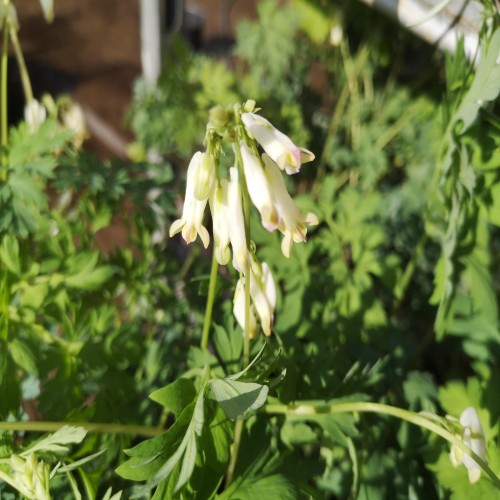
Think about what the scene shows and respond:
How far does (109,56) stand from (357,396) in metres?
2.14

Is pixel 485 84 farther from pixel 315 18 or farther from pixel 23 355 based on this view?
pixel 315 18

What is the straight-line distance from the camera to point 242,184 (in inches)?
20.7

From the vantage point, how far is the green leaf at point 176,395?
Answer: 1.80ft

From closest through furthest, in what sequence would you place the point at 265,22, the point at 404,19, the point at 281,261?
the point at 281,261 < the point at 404,19 < the point at 265,22

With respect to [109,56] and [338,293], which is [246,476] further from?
[109,56]

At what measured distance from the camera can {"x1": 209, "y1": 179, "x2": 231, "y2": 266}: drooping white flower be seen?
0.53 meters

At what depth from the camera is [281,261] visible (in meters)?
0.91

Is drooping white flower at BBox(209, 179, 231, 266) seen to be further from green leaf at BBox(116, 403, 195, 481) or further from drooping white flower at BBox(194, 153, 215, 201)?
green leaf at BBox(116, 403, 195, 481)

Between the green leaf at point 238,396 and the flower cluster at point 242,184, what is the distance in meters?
0.10

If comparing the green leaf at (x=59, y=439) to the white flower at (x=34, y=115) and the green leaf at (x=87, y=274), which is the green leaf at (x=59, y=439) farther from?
the white flower at (x=34, y=115)

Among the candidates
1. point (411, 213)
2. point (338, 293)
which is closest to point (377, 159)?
point (411, 213)

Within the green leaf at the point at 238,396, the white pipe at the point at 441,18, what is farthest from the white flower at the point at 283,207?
the white pipe at the point at 441,18

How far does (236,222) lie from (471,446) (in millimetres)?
333

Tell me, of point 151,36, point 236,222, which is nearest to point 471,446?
point 236,222
